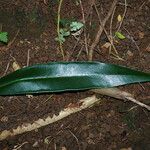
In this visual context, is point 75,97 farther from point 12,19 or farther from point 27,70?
point 12,19

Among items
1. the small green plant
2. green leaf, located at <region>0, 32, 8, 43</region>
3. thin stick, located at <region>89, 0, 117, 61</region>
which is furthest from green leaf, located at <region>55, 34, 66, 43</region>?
green leaf, located at <region>0, 32, 8, 43</region>

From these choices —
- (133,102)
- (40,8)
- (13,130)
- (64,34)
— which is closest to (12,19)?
(40,8)

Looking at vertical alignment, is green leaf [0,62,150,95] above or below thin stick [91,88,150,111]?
above

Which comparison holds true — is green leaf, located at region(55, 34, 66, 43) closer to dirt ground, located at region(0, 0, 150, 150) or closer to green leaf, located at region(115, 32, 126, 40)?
dirt ground, located at region(0, 0, 150, 150)

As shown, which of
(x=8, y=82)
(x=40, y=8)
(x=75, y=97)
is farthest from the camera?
(x=40, y=8)

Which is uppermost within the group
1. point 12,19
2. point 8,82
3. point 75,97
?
point 12,19

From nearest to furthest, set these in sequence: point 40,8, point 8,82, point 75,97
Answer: point 8,82 → point 75,97 → point 40,8
